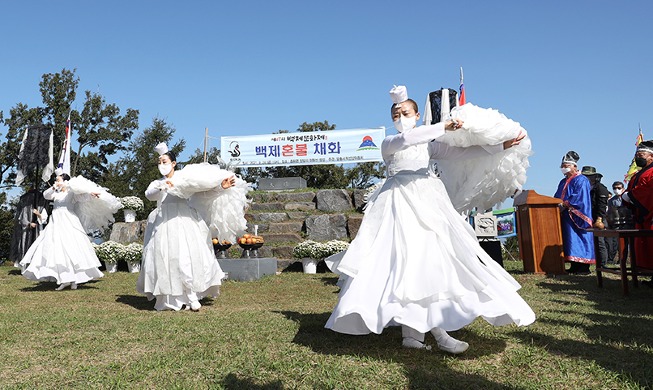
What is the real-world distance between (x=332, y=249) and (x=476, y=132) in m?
8.53

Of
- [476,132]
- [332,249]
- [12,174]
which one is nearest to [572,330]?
[476,132]

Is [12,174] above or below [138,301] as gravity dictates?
above

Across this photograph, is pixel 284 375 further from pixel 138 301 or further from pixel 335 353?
pixel 138 301

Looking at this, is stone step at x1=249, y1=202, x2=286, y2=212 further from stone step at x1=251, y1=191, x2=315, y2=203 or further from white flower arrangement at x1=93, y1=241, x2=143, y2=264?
white flower arrangement at x1=93, y1=241, x2=143, y2=264

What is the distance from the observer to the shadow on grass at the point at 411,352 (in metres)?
3.35

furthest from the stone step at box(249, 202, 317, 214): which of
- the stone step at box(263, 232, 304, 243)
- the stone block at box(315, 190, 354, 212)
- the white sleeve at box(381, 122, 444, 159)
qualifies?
the white sleeve at box(381, 122, 444, 159)

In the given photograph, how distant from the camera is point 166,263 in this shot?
23.0ft

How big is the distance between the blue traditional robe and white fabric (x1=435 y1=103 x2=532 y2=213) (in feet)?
20.4

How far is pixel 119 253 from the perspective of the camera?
14.0m

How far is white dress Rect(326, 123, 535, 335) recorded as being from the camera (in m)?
3.77

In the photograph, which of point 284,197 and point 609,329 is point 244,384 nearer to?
point 609,329

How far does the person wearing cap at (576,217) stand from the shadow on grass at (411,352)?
6598mm

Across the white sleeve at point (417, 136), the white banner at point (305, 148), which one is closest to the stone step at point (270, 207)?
the white banner at point (305, 148)

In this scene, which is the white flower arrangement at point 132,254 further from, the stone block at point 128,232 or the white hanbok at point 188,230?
the white hanbok at point 188,230
